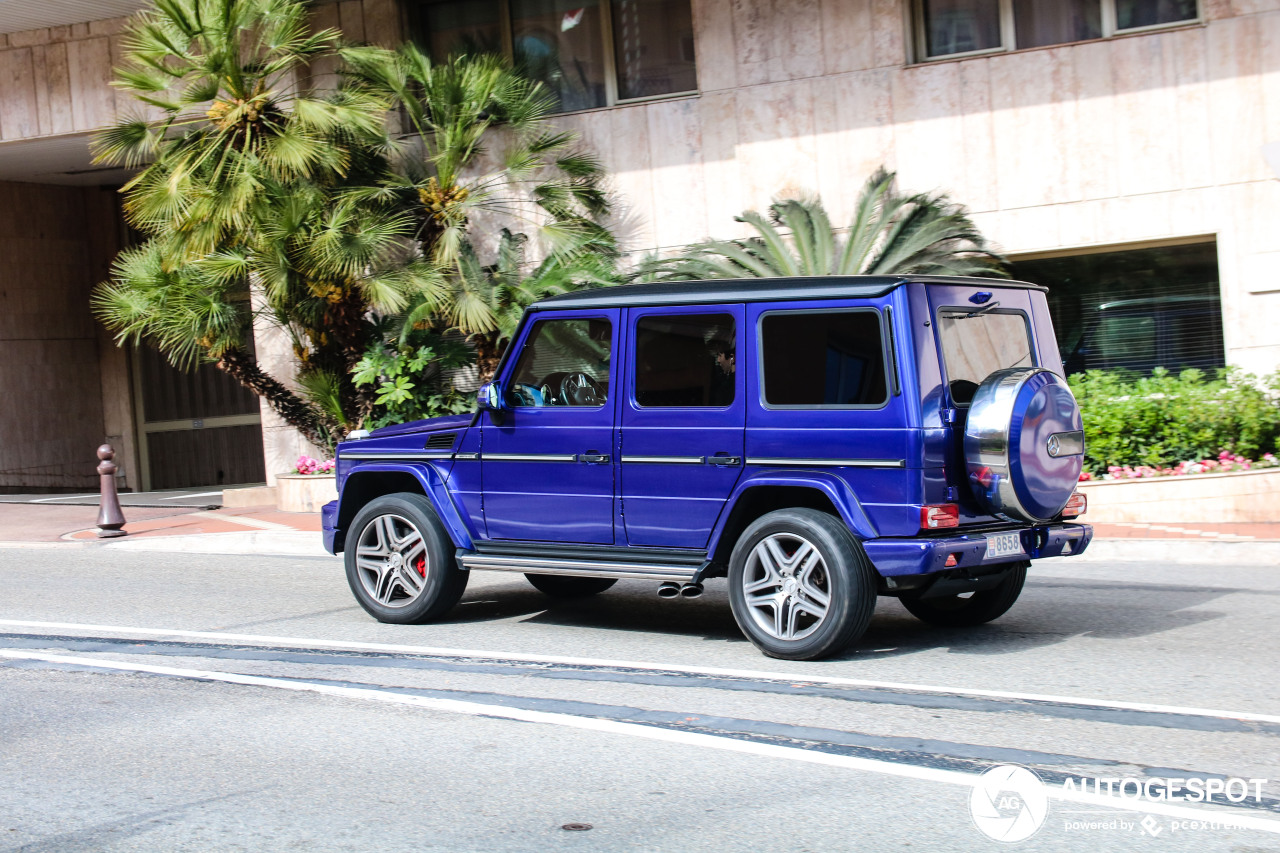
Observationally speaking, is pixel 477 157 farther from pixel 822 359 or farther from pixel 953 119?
pixel 822 359

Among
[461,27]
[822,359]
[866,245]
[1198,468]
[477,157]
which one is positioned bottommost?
[1198,468]

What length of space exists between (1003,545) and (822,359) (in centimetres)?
130

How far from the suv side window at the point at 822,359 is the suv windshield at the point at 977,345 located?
362 mm

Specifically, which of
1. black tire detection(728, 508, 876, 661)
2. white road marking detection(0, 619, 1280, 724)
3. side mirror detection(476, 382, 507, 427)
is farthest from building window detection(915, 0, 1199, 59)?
white road marking detection(0, 619, 1280, 724)

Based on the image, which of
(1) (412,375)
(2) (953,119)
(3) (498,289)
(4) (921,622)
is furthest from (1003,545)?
(1) (412,375)

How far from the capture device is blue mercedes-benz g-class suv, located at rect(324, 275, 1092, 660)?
644 centimetres

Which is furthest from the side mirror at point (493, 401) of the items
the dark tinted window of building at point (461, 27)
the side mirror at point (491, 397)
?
the dark tinted window of building at point (461, 27)

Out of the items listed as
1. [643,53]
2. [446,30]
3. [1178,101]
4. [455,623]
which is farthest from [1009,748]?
[446,30]

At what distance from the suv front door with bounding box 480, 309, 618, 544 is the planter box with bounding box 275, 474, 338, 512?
833 centimetres

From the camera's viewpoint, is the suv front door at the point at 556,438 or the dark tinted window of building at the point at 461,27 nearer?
the suv front door at the point at 556,438

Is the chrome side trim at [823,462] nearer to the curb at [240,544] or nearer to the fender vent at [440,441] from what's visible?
the fender vent at [440,441]

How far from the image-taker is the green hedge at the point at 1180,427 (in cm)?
1216

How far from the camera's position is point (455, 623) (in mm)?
8383

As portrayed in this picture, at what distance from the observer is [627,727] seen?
569 centimetres
